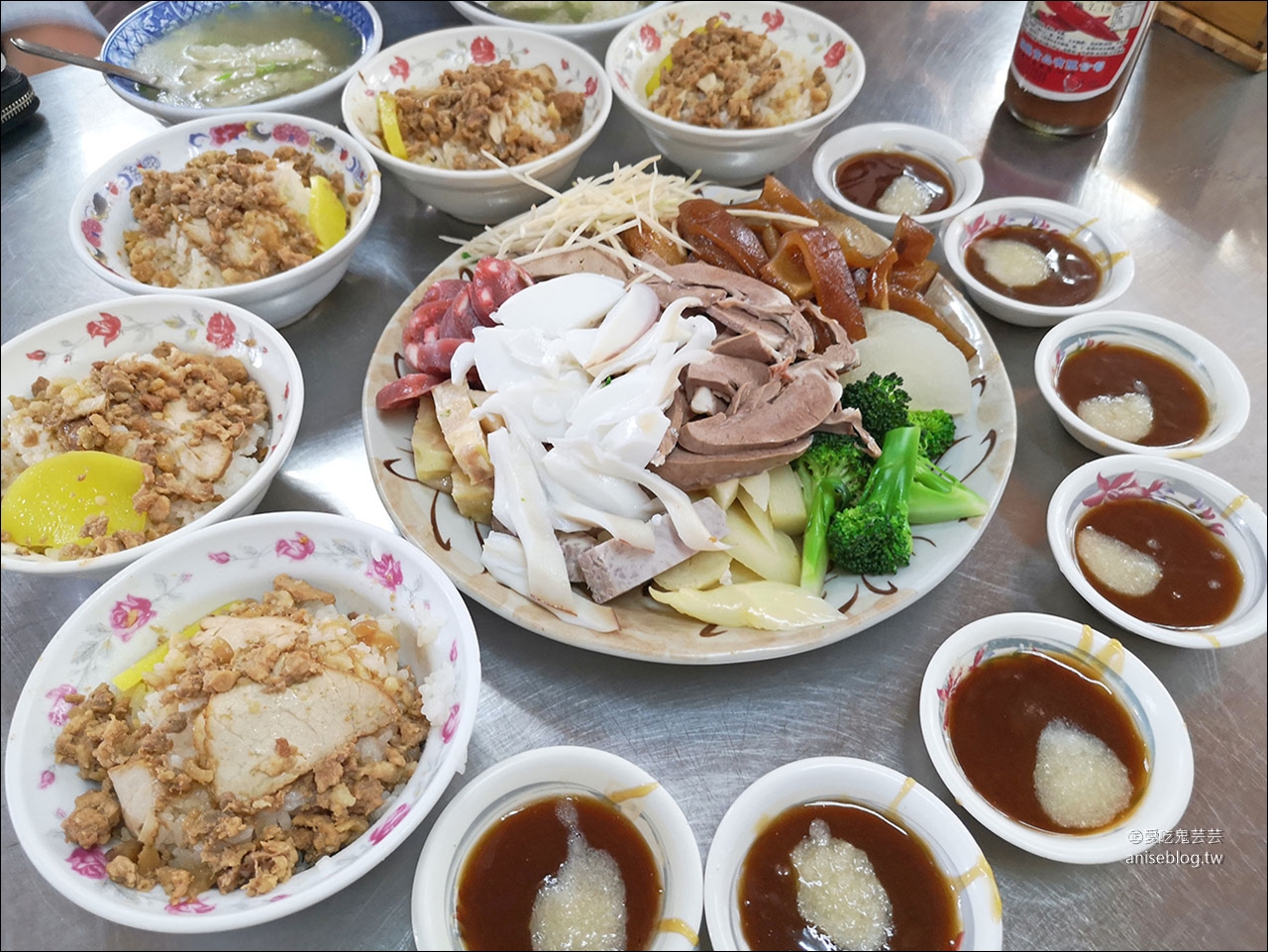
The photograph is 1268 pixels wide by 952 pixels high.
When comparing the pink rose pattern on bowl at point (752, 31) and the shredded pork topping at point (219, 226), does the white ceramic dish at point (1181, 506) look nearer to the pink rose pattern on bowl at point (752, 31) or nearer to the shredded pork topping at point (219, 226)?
the pink rose pattern on bowl at point (752, 31)

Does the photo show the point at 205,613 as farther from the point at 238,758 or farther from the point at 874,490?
the point at 874,490

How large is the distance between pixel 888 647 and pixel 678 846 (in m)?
0.85

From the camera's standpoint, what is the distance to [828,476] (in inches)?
82.7

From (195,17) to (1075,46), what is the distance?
374 centimetres

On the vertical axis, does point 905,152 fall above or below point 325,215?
above

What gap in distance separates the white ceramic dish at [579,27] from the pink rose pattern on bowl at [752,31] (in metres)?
0.09

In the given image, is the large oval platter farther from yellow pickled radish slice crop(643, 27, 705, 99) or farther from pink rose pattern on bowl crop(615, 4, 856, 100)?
yellow pickled radish slice crop(643, 27, 705, 99)

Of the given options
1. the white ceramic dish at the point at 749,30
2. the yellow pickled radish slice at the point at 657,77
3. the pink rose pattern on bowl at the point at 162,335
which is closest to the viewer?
the pink rose pattern on bowl at the point at 162,335

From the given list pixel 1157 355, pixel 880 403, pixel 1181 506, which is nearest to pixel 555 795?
pixel 880 403

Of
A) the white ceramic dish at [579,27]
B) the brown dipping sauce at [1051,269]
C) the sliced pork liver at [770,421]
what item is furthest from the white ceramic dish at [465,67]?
the brown dipping sauce at [1051,269]

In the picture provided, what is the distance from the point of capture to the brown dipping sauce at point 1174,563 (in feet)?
6.50

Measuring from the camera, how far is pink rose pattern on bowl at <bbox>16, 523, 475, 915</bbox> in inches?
55.7

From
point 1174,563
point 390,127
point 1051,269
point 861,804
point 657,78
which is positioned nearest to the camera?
point 861,804

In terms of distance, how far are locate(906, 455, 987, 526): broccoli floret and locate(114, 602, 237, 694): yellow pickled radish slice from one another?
5.49ft
